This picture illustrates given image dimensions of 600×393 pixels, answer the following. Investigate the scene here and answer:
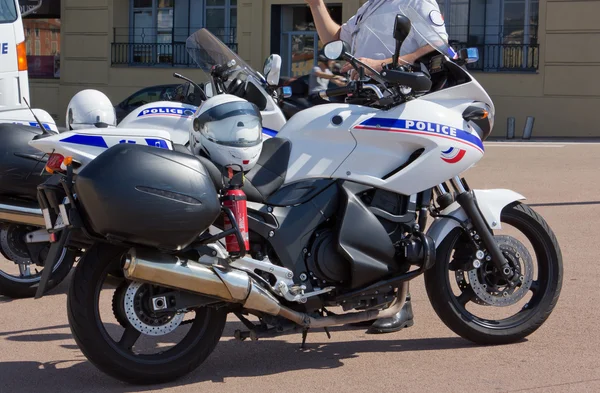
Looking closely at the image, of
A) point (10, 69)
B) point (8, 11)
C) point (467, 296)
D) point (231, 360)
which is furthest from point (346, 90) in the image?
point (8, 11)

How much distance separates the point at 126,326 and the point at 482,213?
183 centimetres

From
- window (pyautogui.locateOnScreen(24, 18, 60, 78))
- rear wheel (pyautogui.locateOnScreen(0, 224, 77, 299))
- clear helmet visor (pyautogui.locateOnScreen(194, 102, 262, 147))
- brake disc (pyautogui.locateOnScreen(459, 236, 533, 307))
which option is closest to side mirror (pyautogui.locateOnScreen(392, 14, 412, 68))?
clear helmet visor (pyautogui.locateOnScreen(194, 102, 262, 147))

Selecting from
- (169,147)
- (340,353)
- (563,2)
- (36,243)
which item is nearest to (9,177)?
(36,243)

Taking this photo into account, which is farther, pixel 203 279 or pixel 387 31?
pixel 387 31

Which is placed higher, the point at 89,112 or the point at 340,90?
the point at 340,90

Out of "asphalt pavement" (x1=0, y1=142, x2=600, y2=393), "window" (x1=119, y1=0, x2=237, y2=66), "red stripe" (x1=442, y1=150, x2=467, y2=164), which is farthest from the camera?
"window" (x1=119, y1=0, x2=237, y2=66)

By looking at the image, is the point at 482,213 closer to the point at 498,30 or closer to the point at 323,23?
the point at 323,23

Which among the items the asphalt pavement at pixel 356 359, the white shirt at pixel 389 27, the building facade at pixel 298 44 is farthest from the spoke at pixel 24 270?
the building facade at pixel 298 44

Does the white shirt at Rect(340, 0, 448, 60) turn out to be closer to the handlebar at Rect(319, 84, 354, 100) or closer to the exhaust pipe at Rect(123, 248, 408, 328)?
the handlebar at Rect(319, 84, 354, 100)

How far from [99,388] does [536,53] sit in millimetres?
19997

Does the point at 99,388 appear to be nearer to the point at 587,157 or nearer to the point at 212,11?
the point at 587,157

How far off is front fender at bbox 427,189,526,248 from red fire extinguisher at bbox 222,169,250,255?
107 centimetres

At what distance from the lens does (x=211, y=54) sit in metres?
7.09

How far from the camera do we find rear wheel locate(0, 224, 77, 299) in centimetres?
622
